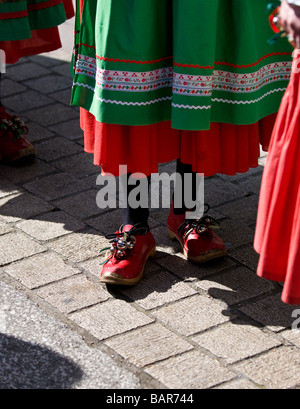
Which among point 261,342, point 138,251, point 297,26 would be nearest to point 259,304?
point 261,342

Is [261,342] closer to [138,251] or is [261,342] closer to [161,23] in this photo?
[138,251]

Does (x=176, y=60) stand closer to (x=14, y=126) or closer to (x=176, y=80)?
(x=176, y=80)

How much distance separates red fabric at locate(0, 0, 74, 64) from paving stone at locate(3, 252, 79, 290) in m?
1.21

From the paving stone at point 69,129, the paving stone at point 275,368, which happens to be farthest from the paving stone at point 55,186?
the paving stone at point 275,368

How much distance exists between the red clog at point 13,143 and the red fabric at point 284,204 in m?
1.90

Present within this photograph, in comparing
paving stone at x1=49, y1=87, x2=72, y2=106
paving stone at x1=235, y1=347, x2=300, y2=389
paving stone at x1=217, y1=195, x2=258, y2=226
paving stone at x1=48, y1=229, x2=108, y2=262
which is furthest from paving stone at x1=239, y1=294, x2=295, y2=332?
paving stone at x1=49, y1=87, x2=72, y2=106

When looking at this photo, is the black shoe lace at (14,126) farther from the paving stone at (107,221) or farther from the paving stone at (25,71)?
the paving stone at (25,71)

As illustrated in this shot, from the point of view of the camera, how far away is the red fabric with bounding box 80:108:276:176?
2643mm

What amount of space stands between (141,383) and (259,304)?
2.03 ft

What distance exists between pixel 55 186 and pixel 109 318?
114 cm

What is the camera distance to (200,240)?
9.63 ft

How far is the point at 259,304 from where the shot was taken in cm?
271

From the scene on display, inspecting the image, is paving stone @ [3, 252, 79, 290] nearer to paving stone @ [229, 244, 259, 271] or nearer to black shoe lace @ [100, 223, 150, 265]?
black shoe lace @ [100, 223, 150, 265]

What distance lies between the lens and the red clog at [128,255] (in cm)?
278
